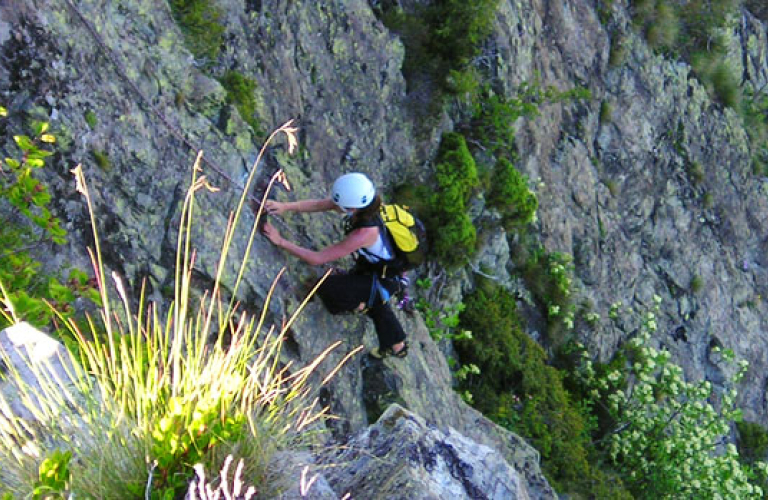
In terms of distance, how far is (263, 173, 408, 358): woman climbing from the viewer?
19.3 ft

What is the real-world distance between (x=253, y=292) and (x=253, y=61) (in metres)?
2.66

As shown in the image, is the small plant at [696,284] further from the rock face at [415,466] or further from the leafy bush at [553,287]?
the rock face at [415,466]

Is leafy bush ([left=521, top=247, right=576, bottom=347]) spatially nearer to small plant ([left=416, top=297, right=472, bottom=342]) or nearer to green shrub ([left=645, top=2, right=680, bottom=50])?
small plant ([left=416, top=297, right=472, bottom=342])

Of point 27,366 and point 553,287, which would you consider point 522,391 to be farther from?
point 27,366

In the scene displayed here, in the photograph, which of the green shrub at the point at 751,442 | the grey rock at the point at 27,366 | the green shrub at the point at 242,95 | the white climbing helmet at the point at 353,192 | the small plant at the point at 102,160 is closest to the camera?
the grey rock at the point at 27,366

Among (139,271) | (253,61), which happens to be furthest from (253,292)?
(253,61)

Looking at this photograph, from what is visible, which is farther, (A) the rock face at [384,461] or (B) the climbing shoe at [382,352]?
(B) the climbing shoe at [382,352]

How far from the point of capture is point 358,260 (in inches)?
259

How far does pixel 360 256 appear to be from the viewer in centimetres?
648

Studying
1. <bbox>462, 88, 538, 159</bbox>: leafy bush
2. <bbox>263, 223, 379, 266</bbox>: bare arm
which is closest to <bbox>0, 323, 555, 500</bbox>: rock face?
<bbox>263, 223, 379, 266</bbox>: bare arm

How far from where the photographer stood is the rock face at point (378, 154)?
511 centimetres

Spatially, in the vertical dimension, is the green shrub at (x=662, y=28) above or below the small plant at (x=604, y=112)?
above

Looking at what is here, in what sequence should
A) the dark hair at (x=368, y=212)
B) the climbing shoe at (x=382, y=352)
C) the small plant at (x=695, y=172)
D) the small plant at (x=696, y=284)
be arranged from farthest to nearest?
the small plant at (x=695, y=172) < the small plant at (x=696, y=284) < the climbing shoe at (x=382, y=352) < the dark hair at (x=368, y=212)

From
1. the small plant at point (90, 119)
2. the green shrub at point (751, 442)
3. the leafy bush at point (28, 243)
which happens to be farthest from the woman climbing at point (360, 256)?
the green shrub at point (751, 442)
